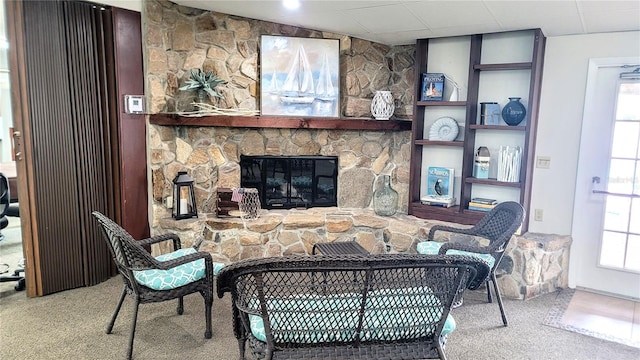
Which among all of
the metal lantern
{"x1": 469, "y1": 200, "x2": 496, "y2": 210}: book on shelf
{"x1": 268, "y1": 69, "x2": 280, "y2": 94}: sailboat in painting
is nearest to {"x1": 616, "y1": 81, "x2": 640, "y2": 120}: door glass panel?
{"x1": 469, "y1": 200, "x2": 496, "y2": 210}: book on shelf

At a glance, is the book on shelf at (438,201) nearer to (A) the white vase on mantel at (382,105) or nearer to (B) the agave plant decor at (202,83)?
(A) the white vase on mantel at (382,105)

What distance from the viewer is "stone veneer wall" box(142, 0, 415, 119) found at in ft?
12.3

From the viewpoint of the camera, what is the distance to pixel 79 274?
11.6 feet

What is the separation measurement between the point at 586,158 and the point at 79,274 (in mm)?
4328

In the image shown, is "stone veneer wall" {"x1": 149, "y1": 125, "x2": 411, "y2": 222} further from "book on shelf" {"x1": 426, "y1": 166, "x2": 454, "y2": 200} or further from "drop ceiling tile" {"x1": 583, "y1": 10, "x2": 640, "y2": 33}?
"drop ceiling tile" {"x1": 583, "y1": 10, "x2": 640, "y2": 33}

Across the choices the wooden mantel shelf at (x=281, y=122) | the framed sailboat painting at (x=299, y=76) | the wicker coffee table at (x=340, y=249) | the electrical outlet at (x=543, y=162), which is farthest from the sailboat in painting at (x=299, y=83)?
the electrical outlet at (x=543, y=162)

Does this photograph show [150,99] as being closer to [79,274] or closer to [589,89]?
[79,274]

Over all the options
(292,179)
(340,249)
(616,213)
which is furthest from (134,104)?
(616,213)

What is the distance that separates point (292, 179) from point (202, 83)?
4.18 feet

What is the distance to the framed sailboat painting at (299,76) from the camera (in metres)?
4.11

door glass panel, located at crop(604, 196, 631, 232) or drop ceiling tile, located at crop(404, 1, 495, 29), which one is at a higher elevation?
drop ceiling tile, located at crop(404, 1, 495, 29)

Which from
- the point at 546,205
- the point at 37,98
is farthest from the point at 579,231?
the point at 37,98

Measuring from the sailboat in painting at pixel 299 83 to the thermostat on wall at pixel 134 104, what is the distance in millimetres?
1260

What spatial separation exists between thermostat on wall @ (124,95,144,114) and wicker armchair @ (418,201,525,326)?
2.62 meters
